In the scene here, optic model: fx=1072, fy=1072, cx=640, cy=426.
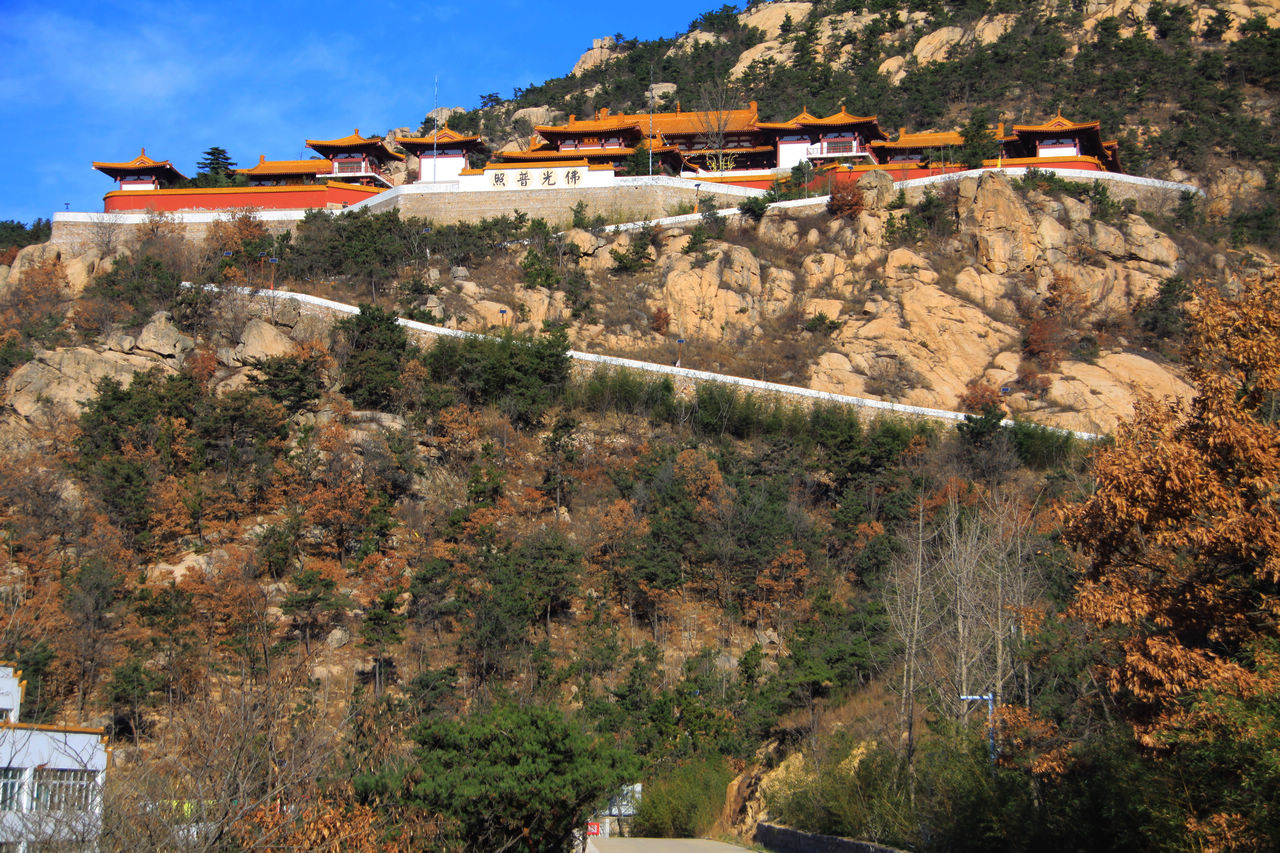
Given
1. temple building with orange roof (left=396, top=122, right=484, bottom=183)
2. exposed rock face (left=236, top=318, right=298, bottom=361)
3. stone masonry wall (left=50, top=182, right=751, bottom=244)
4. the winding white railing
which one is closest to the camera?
the winding white railing

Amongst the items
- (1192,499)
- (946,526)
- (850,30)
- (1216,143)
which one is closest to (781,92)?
(850,30)

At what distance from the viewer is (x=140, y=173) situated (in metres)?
43.0

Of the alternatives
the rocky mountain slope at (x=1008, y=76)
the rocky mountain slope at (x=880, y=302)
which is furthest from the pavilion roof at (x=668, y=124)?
the rocky mountain slope at (x=880, y=302)

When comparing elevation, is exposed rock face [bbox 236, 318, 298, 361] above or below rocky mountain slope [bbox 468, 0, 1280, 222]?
below

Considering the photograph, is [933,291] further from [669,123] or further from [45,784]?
[45,784]

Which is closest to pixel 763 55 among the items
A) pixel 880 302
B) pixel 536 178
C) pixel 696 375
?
pixel 536 178

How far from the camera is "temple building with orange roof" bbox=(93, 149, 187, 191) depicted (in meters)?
42.6

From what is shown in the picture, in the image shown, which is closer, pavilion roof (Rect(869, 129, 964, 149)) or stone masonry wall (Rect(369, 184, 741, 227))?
stone masonry wall (Rect(369, 184, 741, 227))

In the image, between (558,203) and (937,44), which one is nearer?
(558,203)

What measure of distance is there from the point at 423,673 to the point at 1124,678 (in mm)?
14149

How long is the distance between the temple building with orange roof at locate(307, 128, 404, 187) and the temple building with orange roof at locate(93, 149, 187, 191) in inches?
232

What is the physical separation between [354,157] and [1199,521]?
140ft

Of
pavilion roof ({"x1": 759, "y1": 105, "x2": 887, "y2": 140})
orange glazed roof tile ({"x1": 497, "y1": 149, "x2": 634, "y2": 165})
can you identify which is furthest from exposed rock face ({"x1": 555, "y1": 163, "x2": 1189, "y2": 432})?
pavilion roof ({"x1": 759, "y1": 105, "x2": 887, "y2": 140})

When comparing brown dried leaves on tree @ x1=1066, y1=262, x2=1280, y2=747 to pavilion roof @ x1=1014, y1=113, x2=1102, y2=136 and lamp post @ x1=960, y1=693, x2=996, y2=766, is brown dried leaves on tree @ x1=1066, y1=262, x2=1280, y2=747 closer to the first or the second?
lamp post @ x1=960, y1=693, x2=996, y2=766
